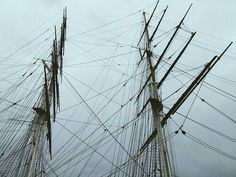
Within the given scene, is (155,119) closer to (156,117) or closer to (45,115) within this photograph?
(156,117)

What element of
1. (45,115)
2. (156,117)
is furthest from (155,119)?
(45,115)

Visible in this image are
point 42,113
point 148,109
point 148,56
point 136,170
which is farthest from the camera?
point 148,56

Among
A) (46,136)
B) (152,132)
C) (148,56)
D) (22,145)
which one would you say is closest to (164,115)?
(152,132)

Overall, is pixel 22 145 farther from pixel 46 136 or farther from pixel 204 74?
pixel 204 74

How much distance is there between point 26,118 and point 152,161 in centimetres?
1027

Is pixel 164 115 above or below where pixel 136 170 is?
above

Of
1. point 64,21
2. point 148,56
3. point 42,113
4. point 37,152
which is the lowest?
point 37,152

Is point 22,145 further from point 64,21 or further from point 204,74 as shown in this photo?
point 204,74

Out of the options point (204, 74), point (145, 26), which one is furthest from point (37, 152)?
point (145, 26)

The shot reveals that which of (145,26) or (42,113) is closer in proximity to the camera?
(42,113)

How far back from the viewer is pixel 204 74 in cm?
2064

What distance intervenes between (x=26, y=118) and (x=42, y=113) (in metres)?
1.42

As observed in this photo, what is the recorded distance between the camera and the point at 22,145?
76.8 feet

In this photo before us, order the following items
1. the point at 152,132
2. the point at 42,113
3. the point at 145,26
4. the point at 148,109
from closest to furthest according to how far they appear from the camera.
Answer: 1. the point at 152,132
2. the point at 148,109
3. the point at 42,113
4. the point at 145,26
